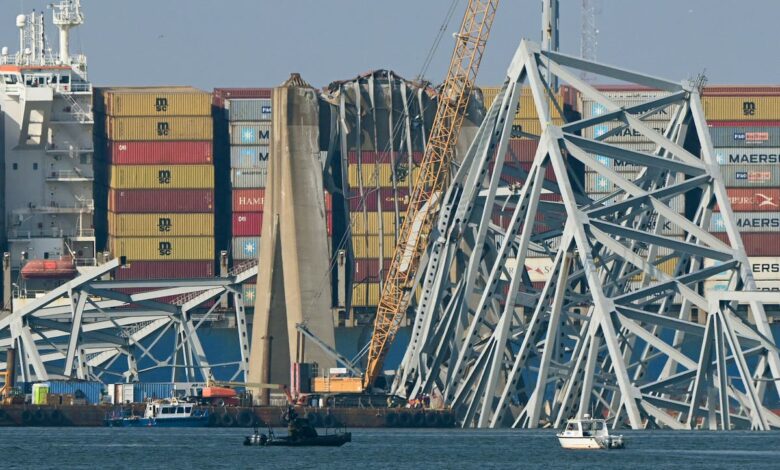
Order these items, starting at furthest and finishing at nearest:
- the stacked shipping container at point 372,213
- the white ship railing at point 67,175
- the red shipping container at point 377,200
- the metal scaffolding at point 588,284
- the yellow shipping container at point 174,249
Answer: the white ship railing at point 67,175, the yellow shipping container at point 174,249, the red shipping container at point 377,200, the stacked shipping container at point 372,213, the metal scaffolding at point 588,284

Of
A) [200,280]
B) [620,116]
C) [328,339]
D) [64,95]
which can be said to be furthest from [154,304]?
[620,116]

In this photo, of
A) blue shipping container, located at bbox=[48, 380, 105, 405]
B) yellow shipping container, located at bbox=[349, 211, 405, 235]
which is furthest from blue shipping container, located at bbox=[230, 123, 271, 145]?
blue shipping container, located at bbox=[48, 380, 105, 405]

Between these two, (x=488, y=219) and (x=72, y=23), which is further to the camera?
(x=72, y=23)

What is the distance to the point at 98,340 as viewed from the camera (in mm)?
135750

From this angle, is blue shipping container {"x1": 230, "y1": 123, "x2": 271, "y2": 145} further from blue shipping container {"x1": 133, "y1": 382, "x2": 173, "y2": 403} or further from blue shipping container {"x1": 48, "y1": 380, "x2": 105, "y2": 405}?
blue shipping container {"x1": 48, "y1": 380, "x2": 105, "y2": 405}

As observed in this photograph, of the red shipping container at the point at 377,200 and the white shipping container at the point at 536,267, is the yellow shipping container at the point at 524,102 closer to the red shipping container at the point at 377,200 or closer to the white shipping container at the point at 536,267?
the red shipping container at the point at 377,200

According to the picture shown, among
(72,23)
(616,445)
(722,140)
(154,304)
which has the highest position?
(72,23)

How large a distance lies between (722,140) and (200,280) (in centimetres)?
3666

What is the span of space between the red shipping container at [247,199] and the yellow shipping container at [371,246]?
8231 millimetres

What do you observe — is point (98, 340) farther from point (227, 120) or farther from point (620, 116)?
point (620, 116)

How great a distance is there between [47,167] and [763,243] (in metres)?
46.8

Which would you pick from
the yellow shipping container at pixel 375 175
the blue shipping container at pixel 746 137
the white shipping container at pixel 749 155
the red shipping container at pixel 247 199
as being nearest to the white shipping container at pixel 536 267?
the yellow shipping container at pixel 375 175

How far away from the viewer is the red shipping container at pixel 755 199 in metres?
148

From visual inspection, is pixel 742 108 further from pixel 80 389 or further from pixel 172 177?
pixel 80 389
